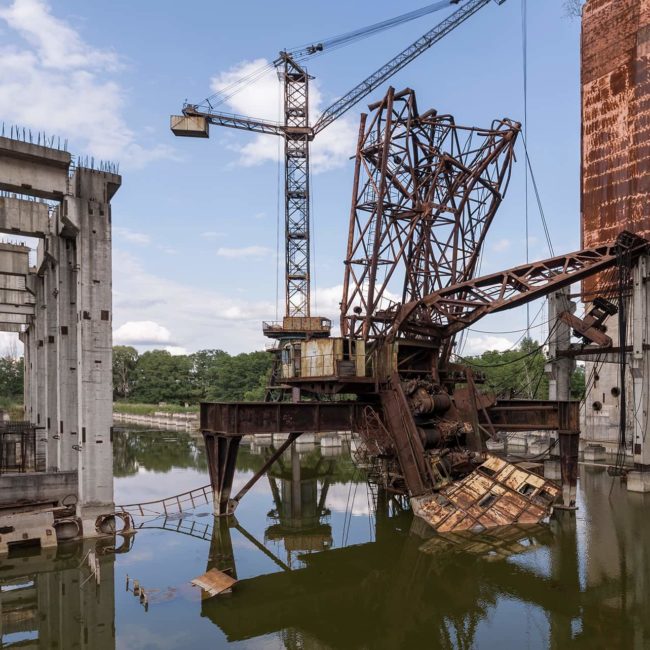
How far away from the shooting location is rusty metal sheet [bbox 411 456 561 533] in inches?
790

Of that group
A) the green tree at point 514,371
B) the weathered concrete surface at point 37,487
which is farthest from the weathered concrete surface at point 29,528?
the green tree at point 514,371

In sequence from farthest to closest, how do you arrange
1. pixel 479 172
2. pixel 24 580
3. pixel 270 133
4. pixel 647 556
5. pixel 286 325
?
pixel 270 133 < pixel 286 325 < pixel 479 172 < pixel 647 556 < pixel 24 580

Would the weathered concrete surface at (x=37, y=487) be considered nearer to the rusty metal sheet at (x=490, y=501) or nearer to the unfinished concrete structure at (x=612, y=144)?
the rusty metal sheet at (x=490, y=501)

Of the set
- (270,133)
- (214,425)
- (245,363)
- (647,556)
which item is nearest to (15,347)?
(245,363)

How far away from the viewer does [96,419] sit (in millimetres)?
19375

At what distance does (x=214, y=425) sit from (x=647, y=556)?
50.6ft

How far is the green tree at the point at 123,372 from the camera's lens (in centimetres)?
11450

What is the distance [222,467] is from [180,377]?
89.9 meters

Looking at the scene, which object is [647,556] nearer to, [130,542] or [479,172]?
[130,542]

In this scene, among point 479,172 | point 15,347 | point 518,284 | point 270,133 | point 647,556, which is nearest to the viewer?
point 647,556

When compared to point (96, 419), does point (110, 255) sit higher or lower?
A: higher

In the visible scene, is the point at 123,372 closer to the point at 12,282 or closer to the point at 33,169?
the point at 12,282

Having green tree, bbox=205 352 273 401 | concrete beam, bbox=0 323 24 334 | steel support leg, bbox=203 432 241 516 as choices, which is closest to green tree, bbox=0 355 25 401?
green tree, bbox=205 352 273 401

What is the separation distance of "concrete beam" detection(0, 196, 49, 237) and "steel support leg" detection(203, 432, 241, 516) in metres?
10.0
